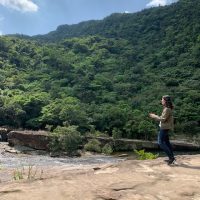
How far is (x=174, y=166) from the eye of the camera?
10469 mm

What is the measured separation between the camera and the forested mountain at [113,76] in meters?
69.8

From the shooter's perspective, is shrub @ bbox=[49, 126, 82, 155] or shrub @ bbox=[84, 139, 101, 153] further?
shrub @ bbox=[84, 139, 101, 153]

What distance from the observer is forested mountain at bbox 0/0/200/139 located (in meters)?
69.8

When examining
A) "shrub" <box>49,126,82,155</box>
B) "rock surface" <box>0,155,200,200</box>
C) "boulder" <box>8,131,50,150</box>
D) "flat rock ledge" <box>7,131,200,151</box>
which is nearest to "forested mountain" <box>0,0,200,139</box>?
"flat rock ledge" <box>7,131,200,151</box>

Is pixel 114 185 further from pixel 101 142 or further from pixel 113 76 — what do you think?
pixel 113 76

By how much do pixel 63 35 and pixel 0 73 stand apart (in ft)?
259

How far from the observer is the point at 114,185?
8109 millimetres

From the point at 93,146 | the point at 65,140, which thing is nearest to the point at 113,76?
the point at 93,146

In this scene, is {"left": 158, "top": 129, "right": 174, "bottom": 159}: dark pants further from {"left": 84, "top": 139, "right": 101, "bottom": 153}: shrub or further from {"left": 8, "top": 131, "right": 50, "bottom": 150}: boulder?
{"left": 8, "top": 131, "right": 50, "bottom": 150}: boulder

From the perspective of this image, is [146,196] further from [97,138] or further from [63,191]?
[97,138]

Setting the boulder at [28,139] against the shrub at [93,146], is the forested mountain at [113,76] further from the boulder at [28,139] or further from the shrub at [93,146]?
the boulder at [28,139]

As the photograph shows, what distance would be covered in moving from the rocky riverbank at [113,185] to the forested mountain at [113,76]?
53998 millimetres

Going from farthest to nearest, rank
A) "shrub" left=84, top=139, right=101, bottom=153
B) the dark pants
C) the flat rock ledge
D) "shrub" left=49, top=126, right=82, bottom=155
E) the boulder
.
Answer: the flat rock ledge
the boulder
"shrub" left=84, top=139, right=101, bottom=153
"shrub" left=49, top=126, right=82, bottom=155
the dark pants

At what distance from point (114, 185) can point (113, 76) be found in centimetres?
9783
